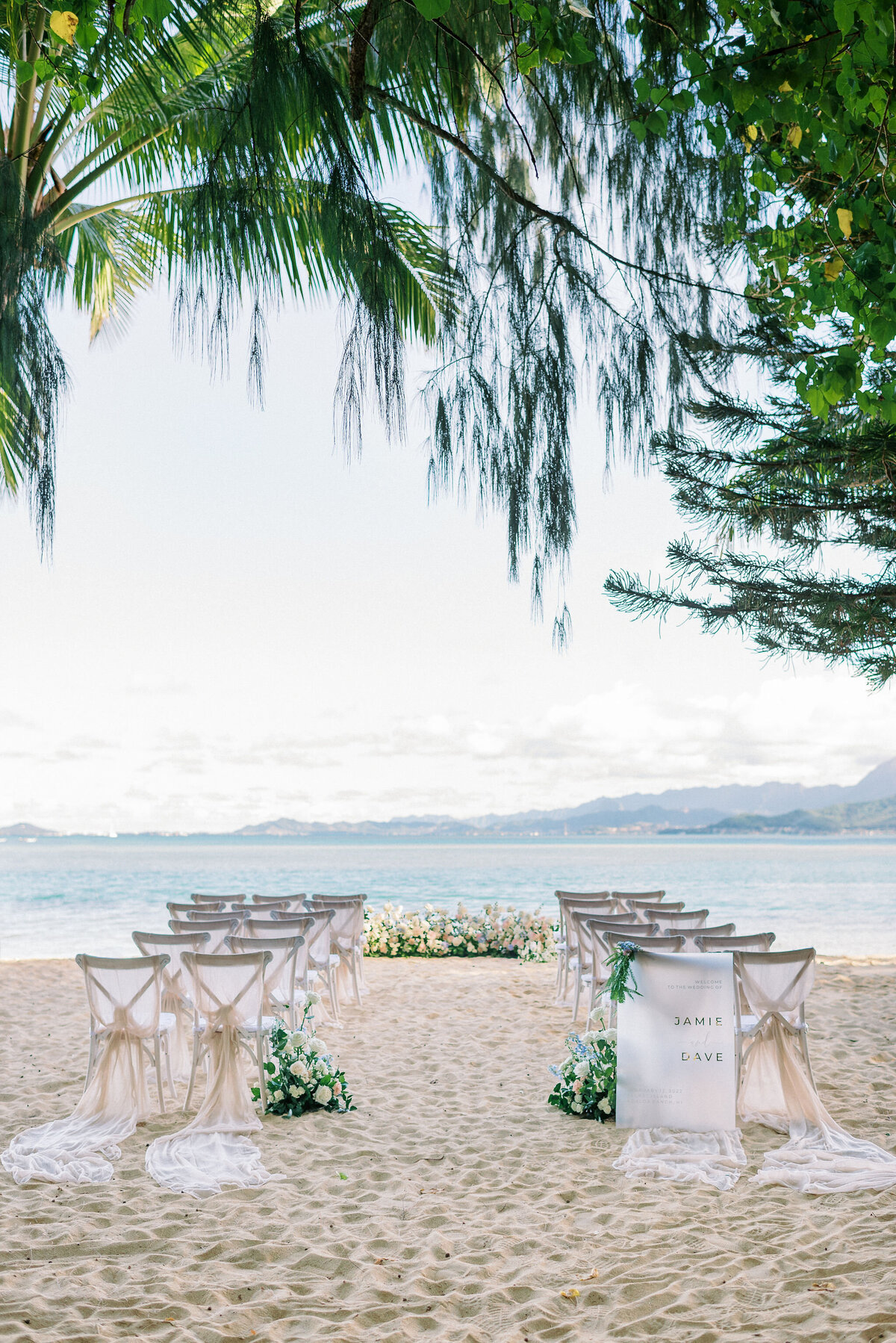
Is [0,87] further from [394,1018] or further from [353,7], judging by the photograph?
[394,1018]

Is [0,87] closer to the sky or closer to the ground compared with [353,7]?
closer to the ground

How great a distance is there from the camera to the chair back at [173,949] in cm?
516

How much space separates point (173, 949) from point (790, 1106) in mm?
3350

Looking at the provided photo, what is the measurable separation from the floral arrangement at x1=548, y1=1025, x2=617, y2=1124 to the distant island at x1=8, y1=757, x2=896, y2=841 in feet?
190

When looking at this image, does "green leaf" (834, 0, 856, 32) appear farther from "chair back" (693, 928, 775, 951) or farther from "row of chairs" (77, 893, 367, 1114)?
"chair back" (693, 928, 775, 951)

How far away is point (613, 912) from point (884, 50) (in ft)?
20.3

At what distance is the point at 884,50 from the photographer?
2027 mm

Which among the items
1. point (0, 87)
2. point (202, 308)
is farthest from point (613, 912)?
point (0, 87)

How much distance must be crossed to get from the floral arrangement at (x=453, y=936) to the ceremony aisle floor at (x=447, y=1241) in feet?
16.4

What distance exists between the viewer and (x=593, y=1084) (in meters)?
4.63

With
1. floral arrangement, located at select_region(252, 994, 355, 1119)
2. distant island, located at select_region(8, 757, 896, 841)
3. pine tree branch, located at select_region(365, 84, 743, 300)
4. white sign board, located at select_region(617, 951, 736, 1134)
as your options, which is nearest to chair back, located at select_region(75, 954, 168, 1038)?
floral arrangement, located at select_region(252, 994, 355, 1119)

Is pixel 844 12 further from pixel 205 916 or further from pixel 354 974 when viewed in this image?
pixel 354 974

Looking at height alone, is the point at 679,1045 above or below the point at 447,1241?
above

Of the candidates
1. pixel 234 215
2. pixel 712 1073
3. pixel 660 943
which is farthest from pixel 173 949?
pixel 234 215
